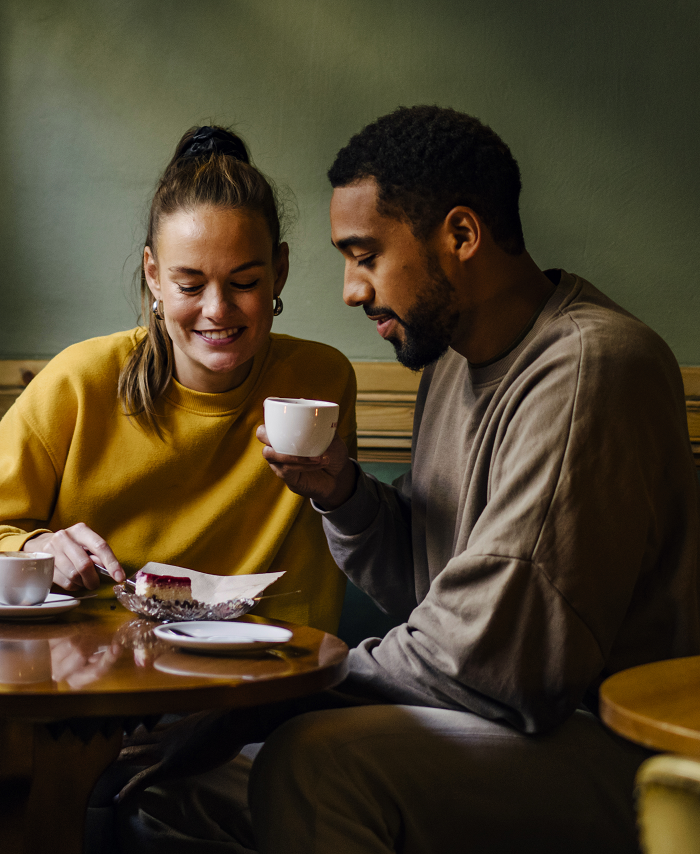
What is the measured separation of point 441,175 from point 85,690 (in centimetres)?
101

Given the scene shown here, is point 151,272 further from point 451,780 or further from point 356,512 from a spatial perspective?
point 451,780

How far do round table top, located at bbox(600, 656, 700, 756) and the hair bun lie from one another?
134 cm

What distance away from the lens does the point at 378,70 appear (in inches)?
86.7

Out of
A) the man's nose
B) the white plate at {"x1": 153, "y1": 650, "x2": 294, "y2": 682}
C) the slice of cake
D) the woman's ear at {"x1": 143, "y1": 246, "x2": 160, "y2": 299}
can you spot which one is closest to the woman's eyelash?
the woman's ear at {"x1": 143, "y1": 246, "x2": 160, "y2": 299}

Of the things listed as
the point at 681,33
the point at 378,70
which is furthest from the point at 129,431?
the point at 681,33

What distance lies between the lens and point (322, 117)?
7.34 feet

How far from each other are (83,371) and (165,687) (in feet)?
3.07

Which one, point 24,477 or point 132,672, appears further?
point 24,477

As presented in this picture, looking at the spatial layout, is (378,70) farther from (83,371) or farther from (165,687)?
(165,687)

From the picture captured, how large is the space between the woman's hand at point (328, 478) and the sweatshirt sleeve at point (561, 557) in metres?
0.34

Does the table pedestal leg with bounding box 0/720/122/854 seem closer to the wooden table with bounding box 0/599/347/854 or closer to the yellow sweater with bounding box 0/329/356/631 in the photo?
the wooden table with bounding box 0/599/347/854


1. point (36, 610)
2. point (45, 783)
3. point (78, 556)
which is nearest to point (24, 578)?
point (36, 610)

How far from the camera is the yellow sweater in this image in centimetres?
168

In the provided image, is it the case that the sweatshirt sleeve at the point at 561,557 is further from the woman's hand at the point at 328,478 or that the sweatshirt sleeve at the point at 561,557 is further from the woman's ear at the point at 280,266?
the woman's ear at the point at 280,266
